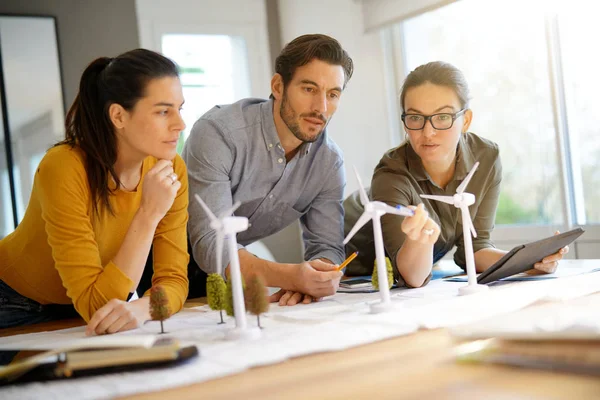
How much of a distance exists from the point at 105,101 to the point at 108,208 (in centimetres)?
35

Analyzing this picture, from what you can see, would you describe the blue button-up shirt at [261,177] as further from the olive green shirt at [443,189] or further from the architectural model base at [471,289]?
the architectural model base at [471,289]

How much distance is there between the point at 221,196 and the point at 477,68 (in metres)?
2.66

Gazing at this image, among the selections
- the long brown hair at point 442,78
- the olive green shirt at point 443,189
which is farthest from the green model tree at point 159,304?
the long brown hair at point 442,78

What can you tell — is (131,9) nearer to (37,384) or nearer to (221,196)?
(221,196)

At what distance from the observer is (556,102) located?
12.6 ft

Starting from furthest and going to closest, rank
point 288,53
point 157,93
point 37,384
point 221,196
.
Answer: point 288,53 < point 221,196 < point 157,93 < point 37,384

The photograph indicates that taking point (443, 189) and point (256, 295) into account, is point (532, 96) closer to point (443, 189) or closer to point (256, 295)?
point (443, 189)

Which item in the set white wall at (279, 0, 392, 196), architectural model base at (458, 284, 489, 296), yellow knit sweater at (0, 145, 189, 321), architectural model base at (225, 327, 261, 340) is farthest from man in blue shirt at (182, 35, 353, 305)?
white wall at (279, 0, 392, 196)

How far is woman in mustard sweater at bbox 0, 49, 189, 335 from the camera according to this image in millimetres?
1865

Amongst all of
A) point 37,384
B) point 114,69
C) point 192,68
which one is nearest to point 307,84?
point 114,69

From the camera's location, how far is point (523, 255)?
2.06 metres

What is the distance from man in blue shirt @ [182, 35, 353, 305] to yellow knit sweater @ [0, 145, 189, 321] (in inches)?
8.0

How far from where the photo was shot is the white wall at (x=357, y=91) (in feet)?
16.6

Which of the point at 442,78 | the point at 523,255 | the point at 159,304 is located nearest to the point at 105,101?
the point at 159,304
